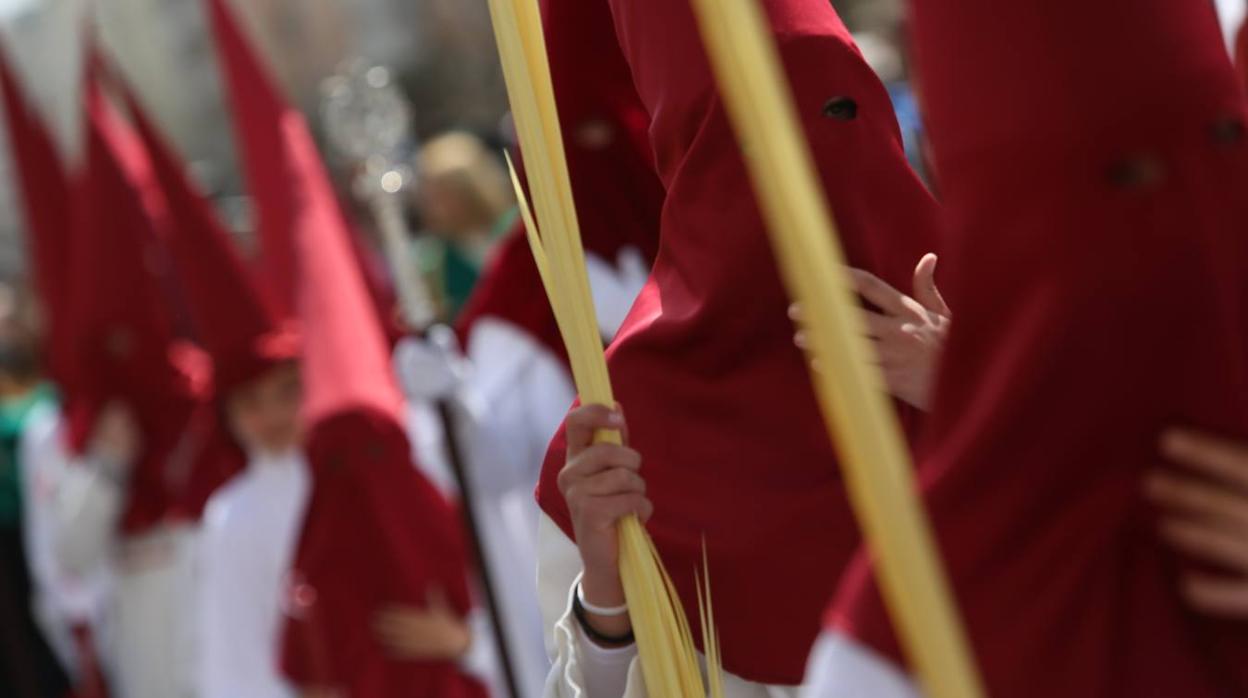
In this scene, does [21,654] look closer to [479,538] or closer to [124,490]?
[124,490]

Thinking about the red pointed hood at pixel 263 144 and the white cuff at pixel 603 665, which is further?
the red pointed hood at pixel 263 144

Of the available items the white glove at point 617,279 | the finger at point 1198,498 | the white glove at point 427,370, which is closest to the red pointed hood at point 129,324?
the white glove at point 427,370

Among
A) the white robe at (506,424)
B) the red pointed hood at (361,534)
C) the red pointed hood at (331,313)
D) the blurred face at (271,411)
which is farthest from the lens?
the blurred face at (271,411)

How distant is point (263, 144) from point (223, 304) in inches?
18.4

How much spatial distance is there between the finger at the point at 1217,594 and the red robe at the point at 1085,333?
18 millimetres

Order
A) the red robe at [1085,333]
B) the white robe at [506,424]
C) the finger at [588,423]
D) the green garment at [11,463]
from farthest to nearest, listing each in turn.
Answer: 1. the green garment at [11,463]
2. the white robe at [506,424]
3. the finger at [588,423]
4. the red robe at [1085,333]

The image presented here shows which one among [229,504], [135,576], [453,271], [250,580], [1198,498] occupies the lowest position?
[135,576]

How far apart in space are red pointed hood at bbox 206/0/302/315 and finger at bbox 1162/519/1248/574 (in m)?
4.27

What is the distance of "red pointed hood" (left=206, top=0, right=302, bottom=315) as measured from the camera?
5.66 meters

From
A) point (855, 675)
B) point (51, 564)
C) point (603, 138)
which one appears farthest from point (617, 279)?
point (51, 564)

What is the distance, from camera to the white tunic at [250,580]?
5.58 m

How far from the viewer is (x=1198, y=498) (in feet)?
4.74

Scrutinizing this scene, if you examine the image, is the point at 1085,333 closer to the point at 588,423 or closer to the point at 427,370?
the point at 588,423

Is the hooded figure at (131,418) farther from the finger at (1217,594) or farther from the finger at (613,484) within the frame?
the finger at (1217,594)
